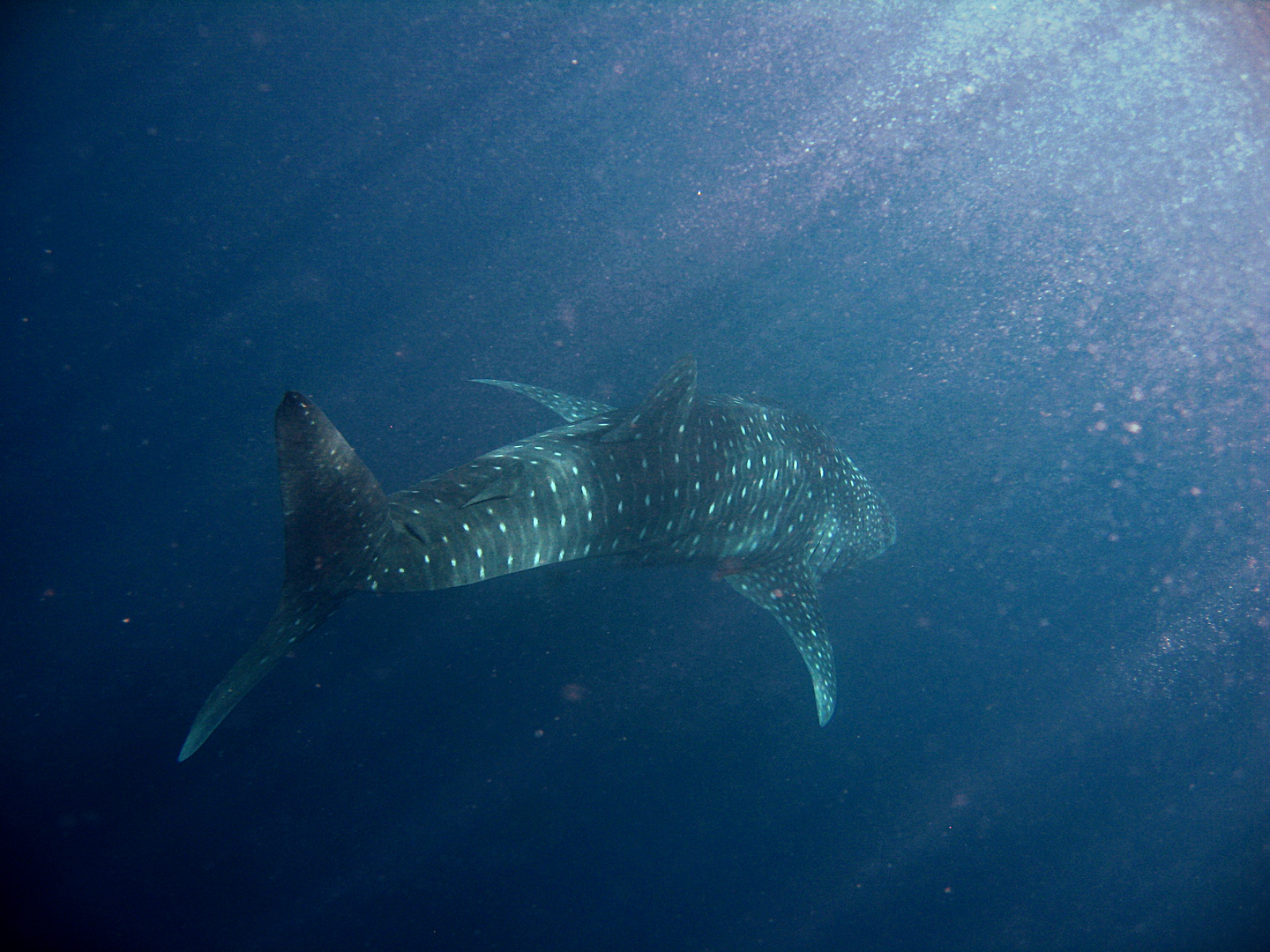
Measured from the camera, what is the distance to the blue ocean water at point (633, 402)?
5871 millimetres

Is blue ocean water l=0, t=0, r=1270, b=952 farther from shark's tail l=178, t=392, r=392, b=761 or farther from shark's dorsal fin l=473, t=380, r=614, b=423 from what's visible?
shark's tail l=178, t=392, r=392, b=761

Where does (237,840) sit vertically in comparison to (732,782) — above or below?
above

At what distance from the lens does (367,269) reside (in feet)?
22.8

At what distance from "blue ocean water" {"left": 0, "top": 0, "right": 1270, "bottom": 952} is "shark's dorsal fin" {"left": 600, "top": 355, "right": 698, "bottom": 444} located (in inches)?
95.8

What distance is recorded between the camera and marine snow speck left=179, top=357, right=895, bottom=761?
2404mm

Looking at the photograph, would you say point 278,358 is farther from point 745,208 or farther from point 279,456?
point 745,208

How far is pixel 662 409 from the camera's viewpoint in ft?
14.0

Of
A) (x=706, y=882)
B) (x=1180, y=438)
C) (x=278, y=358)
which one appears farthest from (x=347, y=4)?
(x=1180, y=438)

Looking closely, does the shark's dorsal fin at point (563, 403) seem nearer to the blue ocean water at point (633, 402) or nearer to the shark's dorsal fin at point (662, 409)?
the shark's dorsal fin at point (662, 409)

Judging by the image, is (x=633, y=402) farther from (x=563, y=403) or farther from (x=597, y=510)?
(x=597, y=510)

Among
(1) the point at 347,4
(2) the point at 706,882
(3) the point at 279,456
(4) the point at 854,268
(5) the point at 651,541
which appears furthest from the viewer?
(4) the point at 854,268

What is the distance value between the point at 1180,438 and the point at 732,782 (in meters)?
13.0

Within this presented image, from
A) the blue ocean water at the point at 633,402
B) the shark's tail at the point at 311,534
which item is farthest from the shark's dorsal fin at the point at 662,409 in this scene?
the blue ocean water at the point at 633,402

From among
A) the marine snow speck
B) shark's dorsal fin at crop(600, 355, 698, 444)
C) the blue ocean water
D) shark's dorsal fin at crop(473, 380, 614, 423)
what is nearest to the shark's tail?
the marine snow speck
